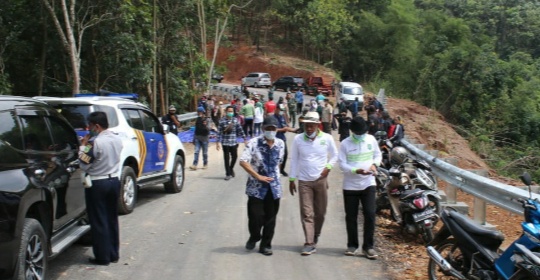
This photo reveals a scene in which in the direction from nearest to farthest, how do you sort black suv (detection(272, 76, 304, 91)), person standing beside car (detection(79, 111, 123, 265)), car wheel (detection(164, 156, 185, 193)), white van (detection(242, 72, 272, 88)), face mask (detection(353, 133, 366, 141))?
person standing beside car (detection(79, 111, 123, 265)), face mask (detection(353, 133, 366, 141)), car wheel (detection(164, 156, 185, 193)), black suv (detection(272, 76, 304, 91)), white van (detection(242, 72, 272, 88))

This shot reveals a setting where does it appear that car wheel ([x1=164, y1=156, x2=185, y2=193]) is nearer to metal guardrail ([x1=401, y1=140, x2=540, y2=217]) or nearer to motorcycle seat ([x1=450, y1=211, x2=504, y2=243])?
metal guardrail ([x1=401, y1=140, x2=540, y2=217])

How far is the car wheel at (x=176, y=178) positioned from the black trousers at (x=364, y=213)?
510cm

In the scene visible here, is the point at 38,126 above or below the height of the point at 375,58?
below

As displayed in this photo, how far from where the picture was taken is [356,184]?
7148mm

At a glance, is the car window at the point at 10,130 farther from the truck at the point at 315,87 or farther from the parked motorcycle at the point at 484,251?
the truck at the point at 315,87

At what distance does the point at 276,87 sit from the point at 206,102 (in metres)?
27.8

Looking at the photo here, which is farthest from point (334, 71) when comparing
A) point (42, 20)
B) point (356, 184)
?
point (356, 184)

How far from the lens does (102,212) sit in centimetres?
640

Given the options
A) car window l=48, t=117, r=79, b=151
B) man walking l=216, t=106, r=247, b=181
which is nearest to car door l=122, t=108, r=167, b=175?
man walking l=216, t=106, r=247, b=181

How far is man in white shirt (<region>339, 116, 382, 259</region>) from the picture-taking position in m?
7.12

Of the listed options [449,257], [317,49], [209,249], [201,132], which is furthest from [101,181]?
[317,49]

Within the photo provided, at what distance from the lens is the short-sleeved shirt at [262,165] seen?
709cm

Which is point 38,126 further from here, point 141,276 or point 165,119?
point 165,119

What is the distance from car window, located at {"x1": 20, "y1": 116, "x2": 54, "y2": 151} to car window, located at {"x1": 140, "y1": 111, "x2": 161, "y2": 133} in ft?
13.8
